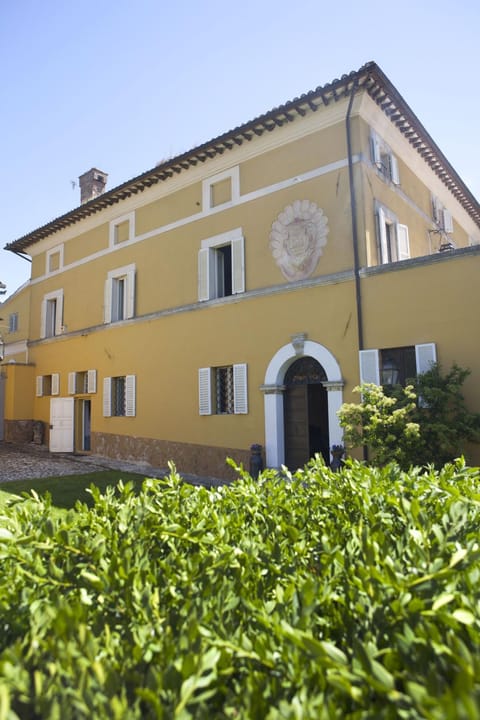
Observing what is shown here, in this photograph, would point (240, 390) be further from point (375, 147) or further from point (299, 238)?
point (375, 147)

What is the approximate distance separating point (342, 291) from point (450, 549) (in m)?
7.84

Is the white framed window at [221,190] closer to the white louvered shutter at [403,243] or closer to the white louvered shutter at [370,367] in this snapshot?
the white louvered shutter at [403,243]

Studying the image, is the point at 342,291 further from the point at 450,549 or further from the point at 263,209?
the point at 450,549

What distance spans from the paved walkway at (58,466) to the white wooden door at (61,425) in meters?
0.45

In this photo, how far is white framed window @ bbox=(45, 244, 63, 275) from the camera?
16.9 meters

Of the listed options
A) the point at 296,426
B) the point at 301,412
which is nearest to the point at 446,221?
the point at 301,412

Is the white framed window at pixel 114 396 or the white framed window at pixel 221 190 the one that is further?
the white framed window at pixel 114 396

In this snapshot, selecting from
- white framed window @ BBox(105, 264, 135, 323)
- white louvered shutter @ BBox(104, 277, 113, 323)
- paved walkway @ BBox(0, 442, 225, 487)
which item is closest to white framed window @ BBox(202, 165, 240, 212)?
white framed window @ BBox(105, 264, 135, 323)

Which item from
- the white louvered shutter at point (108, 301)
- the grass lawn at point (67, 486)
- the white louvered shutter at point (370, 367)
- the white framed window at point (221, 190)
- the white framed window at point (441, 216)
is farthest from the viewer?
the white louvered shutter at point (108, 301)

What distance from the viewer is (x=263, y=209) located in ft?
34.8

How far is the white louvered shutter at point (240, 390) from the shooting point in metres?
10.4

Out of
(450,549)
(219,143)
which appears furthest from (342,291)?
(450,549)

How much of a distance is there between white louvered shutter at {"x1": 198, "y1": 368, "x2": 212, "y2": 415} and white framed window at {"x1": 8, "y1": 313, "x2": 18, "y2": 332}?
37.5 ft

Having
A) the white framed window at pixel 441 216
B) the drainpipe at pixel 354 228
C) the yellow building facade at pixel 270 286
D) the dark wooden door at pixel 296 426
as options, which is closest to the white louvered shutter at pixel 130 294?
the yellow building facade at pixel 270 286
